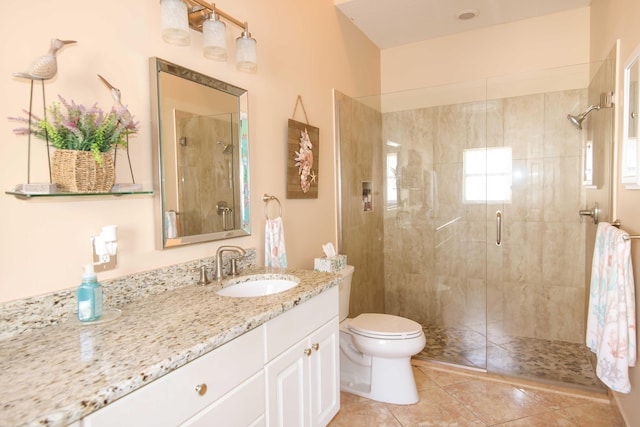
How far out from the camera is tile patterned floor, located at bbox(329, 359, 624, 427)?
2037mm

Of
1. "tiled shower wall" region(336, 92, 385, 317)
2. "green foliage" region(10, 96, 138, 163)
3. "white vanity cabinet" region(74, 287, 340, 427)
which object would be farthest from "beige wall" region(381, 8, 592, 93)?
"green foliage" region(10, 96, 138, 163)

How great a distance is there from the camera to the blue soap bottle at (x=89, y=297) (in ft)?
3.70

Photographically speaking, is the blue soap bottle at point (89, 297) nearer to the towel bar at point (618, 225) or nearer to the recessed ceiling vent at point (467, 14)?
the towel bar at point (618, 225)

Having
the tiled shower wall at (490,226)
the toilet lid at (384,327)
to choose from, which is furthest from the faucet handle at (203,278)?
Result: the tiled shower wall at (490,226)

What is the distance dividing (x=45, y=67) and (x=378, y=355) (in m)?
2.07

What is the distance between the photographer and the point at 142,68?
56.6 inches

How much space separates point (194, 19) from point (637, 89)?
6.94 ft

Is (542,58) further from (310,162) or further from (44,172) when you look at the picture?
(44,172)

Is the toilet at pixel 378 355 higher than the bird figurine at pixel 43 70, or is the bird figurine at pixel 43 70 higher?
the bird figurine at pixel 43 70

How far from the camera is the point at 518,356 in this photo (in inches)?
111

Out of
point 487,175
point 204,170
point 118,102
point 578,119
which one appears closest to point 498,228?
point 487,175

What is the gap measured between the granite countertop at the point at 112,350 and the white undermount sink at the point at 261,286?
0.84 ft

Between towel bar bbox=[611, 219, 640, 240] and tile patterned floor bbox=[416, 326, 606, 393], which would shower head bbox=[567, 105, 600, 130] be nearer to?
towel bar bbox=[611, 219, 640, 240]

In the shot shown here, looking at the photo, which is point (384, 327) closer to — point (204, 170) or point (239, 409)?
point (239, 409)
